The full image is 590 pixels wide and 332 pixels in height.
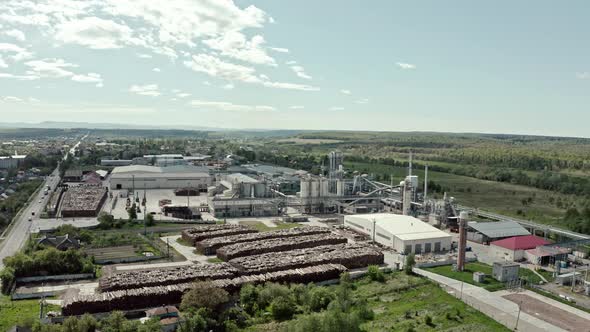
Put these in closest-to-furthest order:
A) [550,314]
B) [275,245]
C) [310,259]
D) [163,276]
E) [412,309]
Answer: [550,314], [412,309], [163,276], [310,259], [275,245]

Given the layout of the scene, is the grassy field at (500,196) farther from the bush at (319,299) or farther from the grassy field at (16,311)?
the grassy field at (16,311)

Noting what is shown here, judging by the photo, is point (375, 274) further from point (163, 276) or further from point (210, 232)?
point (210, 232)

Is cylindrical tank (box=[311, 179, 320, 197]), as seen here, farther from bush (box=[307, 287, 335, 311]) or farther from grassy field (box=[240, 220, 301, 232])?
bush (box=[307, 287, 335, 311])

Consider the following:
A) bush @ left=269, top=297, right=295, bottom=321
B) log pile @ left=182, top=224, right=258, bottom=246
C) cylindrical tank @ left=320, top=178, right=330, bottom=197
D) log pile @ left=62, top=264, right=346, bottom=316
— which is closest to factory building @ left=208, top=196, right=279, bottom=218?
cylindrical tank @ left=320, top=178, right=330, bottom=197

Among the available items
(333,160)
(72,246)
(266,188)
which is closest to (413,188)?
(333,160)

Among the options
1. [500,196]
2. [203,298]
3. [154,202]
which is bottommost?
[500,196]

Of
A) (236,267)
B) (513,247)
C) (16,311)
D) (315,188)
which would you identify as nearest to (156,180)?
(315,188)
